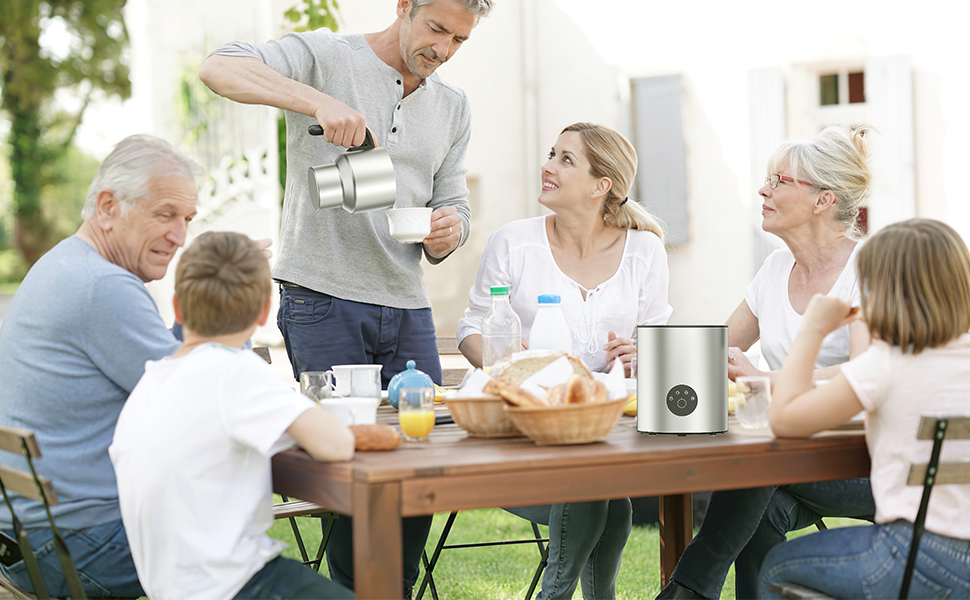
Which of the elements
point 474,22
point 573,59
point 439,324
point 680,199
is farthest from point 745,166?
point 474,22

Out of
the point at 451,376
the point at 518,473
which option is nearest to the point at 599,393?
the point at 518,473

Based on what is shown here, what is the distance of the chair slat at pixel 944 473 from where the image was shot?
176cm

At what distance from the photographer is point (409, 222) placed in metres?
2.65

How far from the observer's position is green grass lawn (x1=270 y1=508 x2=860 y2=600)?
3793 mm

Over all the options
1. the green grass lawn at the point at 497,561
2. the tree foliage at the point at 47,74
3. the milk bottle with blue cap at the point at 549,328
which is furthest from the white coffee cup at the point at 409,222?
the tree foliage at the point at 47,74

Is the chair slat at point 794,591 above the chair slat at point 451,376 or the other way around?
the other way around

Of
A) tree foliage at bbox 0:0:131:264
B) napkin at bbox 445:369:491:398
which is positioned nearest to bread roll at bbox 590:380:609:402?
napkin at bbox 445:369:491:398

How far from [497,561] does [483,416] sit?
2551mm

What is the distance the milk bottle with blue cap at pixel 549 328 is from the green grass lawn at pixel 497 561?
153 cm

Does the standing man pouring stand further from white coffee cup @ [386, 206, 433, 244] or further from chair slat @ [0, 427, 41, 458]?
chair slat @ [0, 427, 41, 458]

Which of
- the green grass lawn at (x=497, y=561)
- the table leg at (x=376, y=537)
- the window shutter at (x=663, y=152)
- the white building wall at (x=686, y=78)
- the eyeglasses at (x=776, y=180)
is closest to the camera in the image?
the table leg at (x=376, y=537)

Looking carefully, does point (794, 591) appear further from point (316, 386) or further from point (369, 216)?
point (369, 216)

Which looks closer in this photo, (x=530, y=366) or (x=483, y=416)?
(x=483, y=416)

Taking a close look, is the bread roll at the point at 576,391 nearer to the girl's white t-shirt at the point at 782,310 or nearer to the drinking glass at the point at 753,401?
the drinking glass at the point at 753,401
